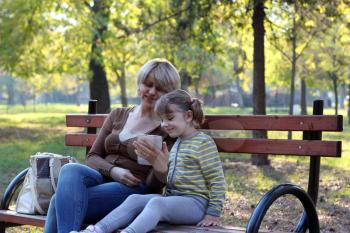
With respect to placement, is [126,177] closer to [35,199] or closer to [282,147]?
[35,199]

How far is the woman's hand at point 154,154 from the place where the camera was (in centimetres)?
390

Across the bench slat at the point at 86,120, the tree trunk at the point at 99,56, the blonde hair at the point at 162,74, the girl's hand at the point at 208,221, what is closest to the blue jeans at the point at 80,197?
the girl's hand at the point at 208,221

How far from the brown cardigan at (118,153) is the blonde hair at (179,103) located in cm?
40

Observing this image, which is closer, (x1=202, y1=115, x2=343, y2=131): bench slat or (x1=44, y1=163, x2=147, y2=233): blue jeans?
(x1=44, y1=163, x2=147, y2=233): blue jeans

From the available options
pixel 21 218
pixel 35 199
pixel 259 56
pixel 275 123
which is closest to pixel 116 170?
pixel 35 199

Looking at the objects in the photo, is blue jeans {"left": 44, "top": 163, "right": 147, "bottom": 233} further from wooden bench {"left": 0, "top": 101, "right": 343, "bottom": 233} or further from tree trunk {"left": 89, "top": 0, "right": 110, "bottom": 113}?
tree trunk {"left": 89, "top": 0, "right": 110, "bottom": 113}

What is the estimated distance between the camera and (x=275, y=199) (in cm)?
355

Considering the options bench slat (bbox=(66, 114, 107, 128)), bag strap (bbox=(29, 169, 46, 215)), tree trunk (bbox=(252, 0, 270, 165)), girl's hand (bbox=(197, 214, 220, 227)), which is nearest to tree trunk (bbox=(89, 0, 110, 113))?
tree trunk (bbox=(252, 0, 270, 165))

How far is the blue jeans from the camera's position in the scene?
12.4ft

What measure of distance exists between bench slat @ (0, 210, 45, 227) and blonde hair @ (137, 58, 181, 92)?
1.16 metres

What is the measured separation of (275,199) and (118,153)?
1.24 metres

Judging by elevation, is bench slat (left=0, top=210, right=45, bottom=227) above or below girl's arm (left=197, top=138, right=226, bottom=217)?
below

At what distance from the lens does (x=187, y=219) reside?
3818 mm

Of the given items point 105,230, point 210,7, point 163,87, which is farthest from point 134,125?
point 210,7
